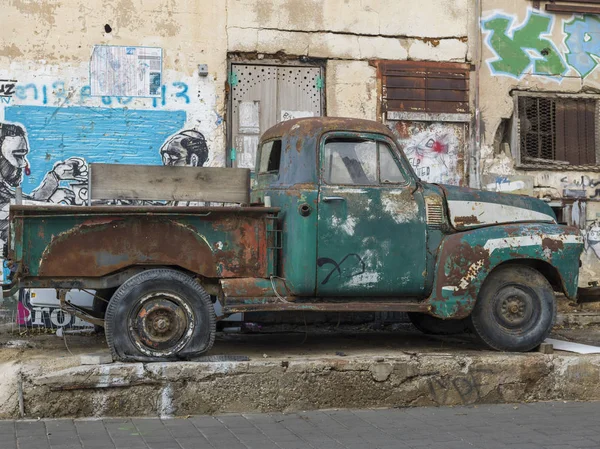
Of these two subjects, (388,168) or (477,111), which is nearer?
(388,168)

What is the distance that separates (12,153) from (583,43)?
7521 mm

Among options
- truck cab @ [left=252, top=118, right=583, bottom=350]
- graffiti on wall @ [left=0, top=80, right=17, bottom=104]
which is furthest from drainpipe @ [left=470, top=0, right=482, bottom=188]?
graffiti on wall @ [left=0, top=80, right=17, bottom=104]

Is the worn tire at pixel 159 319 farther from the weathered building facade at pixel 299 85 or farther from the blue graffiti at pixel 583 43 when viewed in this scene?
the blue graffiti at pixel 583 43

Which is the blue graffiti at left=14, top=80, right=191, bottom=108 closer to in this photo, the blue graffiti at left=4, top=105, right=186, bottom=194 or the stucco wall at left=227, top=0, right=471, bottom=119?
the blue graffiti at left=4, top=105, right=186, bottom=194

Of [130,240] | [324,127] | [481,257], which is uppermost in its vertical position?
[324,127]

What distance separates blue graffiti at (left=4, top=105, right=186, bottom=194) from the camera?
968 centimetres

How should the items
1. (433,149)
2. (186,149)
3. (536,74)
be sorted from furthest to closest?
(536,74) < (433,149) < (186,149)

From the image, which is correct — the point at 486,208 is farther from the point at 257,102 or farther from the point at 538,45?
the point at 538,45

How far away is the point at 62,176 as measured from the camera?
9.76 meters

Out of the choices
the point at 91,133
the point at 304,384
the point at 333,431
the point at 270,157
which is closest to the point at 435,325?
the point at 304,384

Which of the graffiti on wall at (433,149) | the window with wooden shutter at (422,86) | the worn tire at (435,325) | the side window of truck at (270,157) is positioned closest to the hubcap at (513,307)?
the worn tire at (435,325)

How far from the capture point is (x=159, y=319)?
652cm

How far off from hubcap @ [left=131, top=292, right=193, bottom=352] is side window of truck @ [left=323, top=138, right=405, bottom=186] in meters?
1.65

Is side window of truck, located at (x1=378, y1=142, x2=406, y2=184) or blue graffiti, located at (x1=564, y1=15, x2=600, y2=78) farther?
blue graffiti, located at (x1=564, y1=15, x2=600, y2=78)
